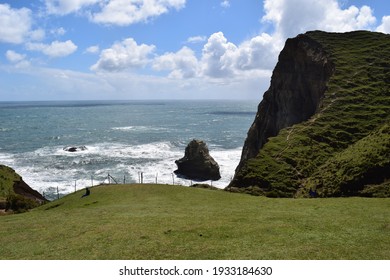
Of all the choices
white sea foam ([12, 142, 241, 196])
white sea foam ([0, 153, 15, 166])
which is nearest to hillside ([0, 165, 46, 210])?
white sea foam ([12, 142, 241, 196])

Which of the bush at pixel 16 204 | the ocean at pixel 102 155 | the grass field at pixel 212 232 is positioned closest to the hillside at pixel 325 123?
the grass field at pixel 212 232

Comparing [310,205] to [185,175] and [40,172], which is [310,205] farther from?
[40,172]

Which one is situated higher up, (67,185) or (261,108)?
(261,108)

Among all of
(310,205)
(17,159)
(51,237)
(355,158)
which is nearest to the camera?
(51,237)

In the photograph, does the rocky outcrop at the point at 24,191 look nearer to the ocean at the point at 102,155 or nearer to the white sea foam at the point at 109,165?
the ocean at the point at 102,155

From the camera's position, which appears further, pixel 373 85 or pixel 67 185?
pixel 67 185

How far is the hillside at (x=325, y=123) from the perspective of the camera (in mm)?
41834

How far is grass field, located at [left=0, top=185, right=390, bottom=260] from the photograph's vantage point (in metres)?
18.0

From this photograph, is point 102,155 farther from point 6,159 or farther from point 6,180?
point 6,180

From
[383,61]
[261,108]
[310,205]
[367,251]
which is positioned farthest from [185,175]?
[367,251]

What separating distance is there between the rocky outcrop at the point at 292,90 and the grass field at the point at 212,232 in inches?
2102

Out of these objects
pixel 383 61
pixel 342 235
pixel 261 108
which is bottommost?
pixel 342 235

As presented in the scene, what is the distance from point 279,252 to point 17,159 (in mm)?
112728

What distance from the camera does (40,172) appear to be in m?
95.1
